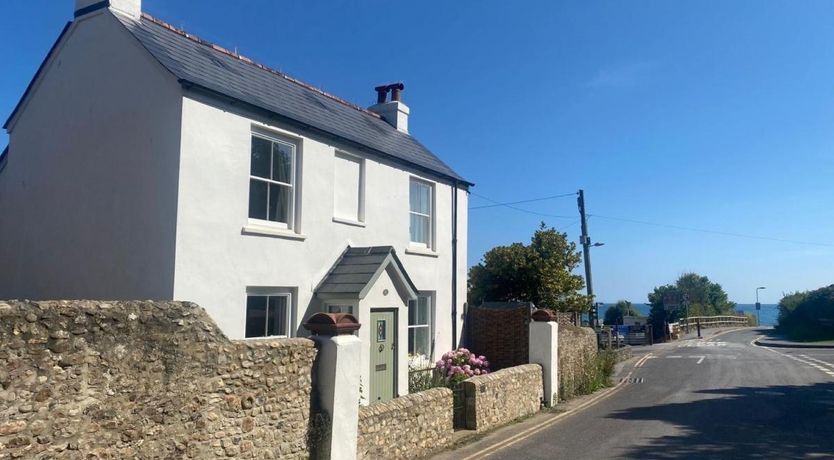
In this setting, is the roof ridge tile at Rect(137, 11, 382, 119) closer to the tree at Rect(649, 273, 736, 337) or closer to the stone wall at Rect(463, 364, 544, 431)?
the stone wall at Rect(463, 364, 544, 431)

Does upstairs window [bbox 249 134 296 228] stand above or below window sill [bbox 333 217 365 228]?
above

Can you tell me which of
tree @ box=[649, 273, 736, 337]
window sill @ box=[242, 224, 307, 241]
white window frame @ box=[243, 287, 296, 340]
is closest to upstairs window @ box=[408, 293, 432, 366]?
white window frame @ box=[243, 287, 296, 340]

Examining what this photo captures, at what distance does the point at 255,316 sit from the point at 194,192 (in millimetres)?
2589

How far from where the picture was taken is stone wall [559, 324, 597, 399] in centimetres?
1636

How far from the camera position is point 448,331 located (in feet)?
55.1

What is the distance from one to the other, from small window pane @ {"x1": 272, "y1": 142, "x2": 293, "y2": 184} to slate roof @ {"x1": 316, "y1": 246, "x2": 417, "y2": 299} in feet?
6.78

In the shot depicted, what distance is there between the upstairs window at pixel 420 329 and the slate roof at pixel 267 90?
3.48 meters

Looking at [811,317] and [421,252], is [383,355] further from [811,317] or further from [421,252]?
[811,317]

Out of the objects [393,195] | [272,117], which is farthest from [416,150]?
[272,117]

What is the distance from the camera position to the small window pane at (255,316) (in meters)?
11.2

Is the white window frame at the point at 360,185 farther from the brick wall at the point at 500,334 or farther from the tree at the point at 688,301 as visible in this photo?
the tree at the point at 688,301

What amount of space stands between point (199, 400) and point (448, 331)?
10639 mm

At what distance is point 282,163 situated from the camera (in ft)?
39.4

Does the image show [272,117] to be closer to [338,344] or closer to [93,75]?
[93,75]
